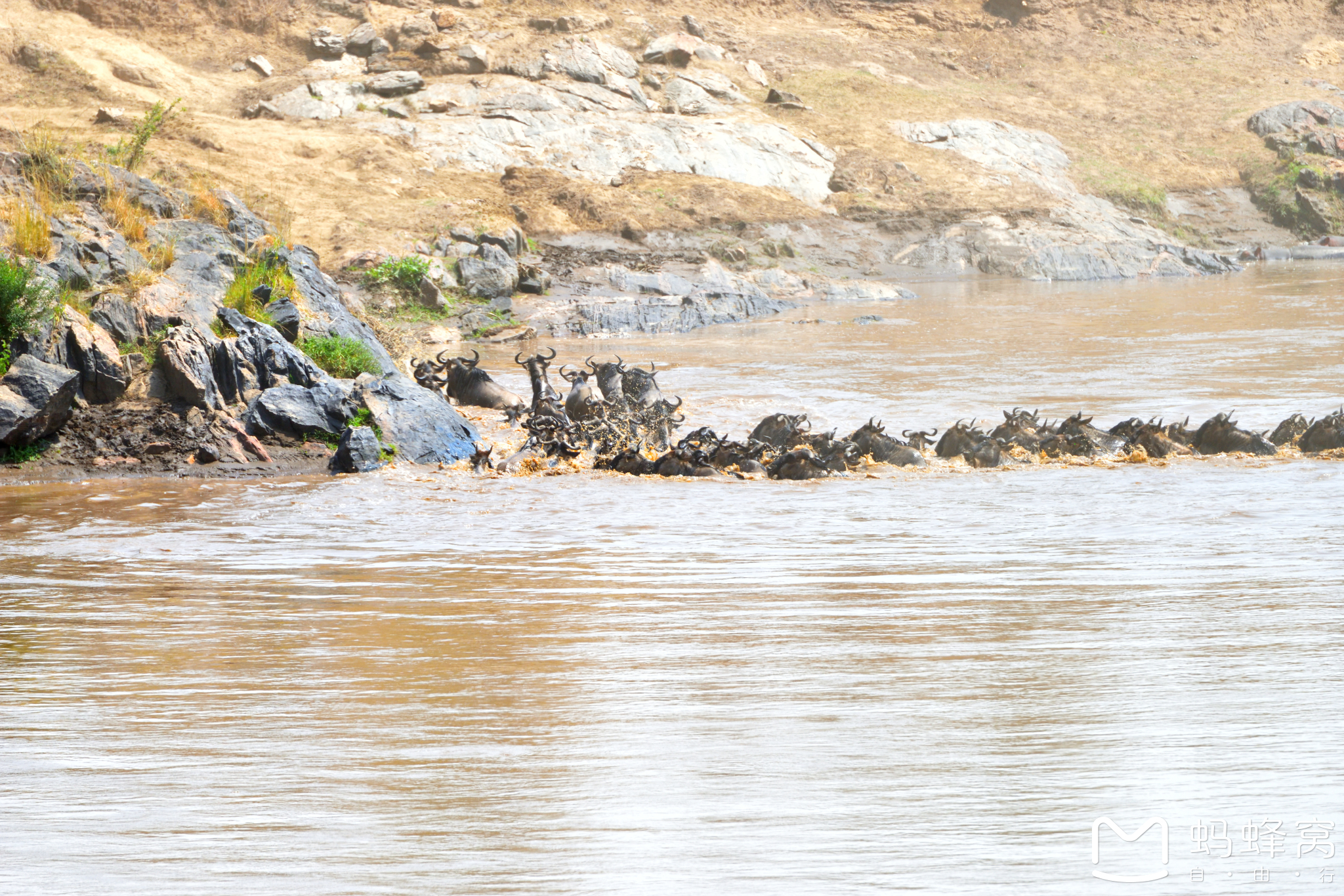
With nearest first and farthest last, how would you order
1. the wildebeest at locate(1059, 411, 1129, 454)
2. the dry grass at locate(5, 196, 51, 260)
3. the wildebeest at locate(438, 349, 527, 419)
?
1. the wildebeest at locate(1059, 411, 1129, 454)
2. the dry grass at locate(5, 196, 51, 260)
3. the wildebeest at locate(438, 349, 527, 419)

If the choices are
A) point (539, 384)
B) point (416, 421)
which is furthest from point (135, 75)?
point (416, 421)

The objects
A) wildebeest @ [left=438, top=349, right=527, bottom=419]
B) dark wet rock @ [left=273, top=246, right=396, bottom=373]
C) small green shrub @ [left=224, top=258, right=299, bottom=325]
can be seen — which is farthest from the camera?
wildebeest @ [left=438, top=349, right=527, bottom=419]

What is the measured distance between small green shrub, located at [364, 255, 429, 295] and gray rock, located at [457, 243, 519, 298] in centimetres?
86

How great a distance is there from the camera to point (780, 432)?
8.70m

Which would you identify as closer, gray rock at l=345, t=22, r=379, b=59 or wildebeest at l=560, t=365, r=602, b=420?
wildebeest at l=560, t=365, r=602, b=420

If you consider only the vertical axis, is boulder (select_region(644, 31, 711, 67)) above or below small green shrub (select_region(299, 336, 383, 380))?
above

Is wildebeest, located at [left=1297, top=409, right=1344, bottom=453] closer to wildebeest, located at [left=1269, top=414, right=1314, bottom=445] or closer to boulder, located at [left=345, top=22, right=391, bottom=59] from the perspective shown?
wildebeest, located at [left=1269, top=414, right=1314, bottom=445]

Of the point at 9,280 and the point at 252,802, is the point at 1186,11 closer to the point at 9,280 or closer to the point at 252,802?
the point at 9,280

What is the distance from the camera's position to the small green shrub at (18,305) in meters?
7.82

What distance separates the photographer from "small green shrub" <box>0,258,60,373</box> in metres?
7.82

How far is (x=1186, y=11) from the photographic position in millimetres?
48344

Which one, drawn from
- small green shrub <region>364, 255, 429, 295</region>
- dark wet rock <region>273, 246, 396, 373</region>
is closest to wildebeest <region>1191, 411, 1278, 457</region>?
dark wet rock <region>273, 246, 396, 373</region>

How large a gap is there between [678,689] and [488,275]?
1681cm

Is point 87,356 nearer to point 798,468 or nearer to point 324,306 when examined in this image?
point 324,306
